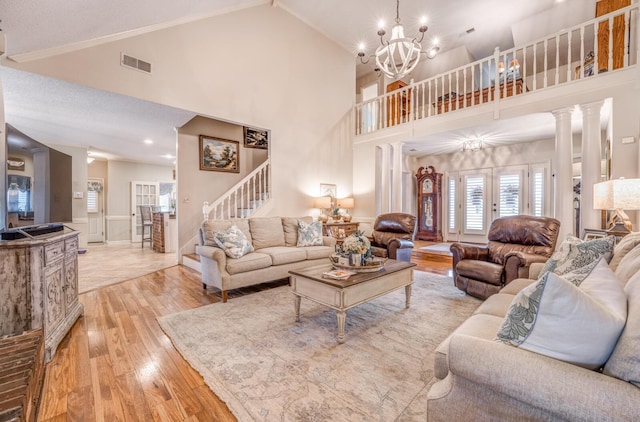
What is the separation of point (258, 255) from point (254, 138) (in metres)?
3.61

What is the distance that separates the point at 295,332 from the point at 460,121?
193 inches

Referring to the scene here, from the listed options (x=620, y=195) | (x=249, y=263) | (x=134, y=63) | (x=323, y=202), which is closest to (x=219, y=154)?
(x=134, y=63)

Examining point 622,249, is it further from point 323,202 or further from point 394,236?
point 323,202

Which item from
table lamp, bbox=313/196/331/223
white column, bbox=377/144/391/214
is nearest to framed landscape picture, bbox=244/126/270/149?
table lamp, bbox=313/196/331/223

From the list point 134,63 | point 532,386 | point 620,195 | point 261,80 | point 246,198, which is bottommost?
point 532,386

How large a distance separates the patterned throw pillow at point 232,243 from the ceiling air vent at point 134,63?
2563 millimetres

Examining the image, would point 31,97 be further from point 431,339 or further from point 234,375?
point 431,339

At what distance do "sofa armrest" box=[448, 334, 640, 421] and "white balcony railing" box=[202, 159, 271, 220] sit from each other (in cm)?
475

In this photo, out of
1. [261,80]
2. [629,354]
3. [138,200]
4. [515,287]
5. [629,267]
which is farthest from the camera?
[138,200]

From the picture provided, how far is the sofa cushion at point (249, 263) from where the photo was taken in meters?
3.29

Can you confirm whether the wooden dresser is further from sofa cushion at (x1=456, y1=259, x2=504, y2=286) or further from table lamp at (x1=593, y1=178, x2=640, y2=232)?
table lamp at (x1=593, y1=178, x2=640, y2=232)

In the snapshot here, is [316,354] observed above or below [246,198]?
below

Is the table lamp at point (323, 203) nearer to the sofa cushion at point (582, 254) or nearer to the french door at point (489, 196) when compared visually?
the french door at point (489, 196)

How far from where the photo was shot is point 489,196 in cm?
724
